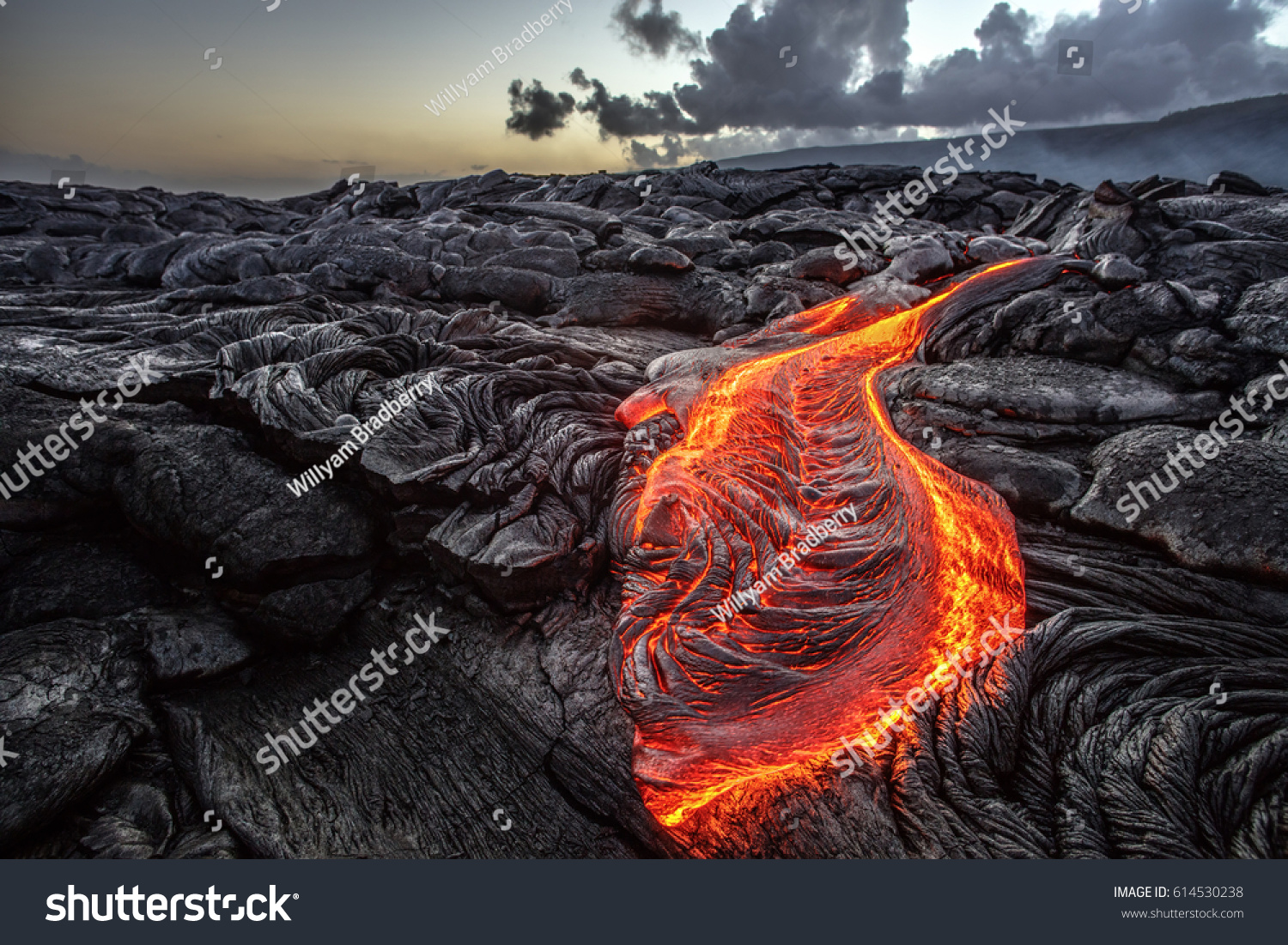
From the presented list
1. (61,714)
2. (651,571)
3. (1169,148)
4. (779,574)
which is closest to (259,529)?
(61,714)

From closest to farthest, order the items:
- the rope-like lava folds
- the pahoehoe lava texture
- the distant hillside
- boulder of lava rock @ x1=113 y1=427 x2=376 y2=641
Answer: the pahoehoe lava texture, the rope-like lava folds, boulder of lava rock @ x1=113 y1=427 x2=376 y2=641, the distant hillside

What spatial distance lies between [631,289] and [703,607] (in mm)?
7127

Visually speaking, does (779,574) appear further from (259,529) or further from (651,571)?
(259,529)

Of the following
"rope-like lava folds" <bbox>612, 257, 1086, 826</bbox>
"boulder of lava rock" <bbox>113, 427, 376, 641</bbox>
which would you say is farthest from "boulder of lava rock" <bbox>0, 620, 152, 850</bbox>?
"rope-like lava folds" <bbox>612, 257, 1086, 826</bbox>

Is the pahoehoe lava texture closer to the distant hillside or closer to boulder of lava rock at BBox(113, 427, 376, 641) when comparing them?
boulder of lava rock at BBox(113, 427, 376, 641)

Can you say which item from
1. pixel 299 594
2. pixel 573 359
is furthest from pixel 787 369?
pixel 299 594

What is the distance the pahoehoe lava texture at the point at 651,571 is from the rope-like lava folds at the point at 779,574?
0.10 feet

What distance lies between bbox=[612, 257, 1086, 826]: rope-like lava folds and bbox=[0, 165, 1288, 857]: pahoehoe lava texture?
0.03m

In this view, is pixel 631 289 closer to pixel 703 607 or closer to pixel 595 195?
pixel 703 607

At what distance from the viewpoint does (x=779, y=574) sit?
4.41 meters

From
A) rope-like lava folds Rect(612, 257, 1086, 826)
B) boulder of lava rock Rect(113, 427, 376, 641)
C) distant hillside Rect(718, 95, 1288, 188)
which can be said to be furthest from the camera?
distant hillside Rect(718, 95, 1288, 188)

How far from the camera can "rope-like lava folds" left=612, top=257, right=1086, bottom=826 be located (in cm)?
369

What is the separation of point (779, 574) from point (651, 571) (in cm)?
109

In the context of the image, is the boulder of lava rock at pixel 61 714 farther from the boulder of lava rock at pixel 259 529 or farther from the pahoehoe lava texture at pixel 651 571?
the boulder of lava rock at pixel 259 529
